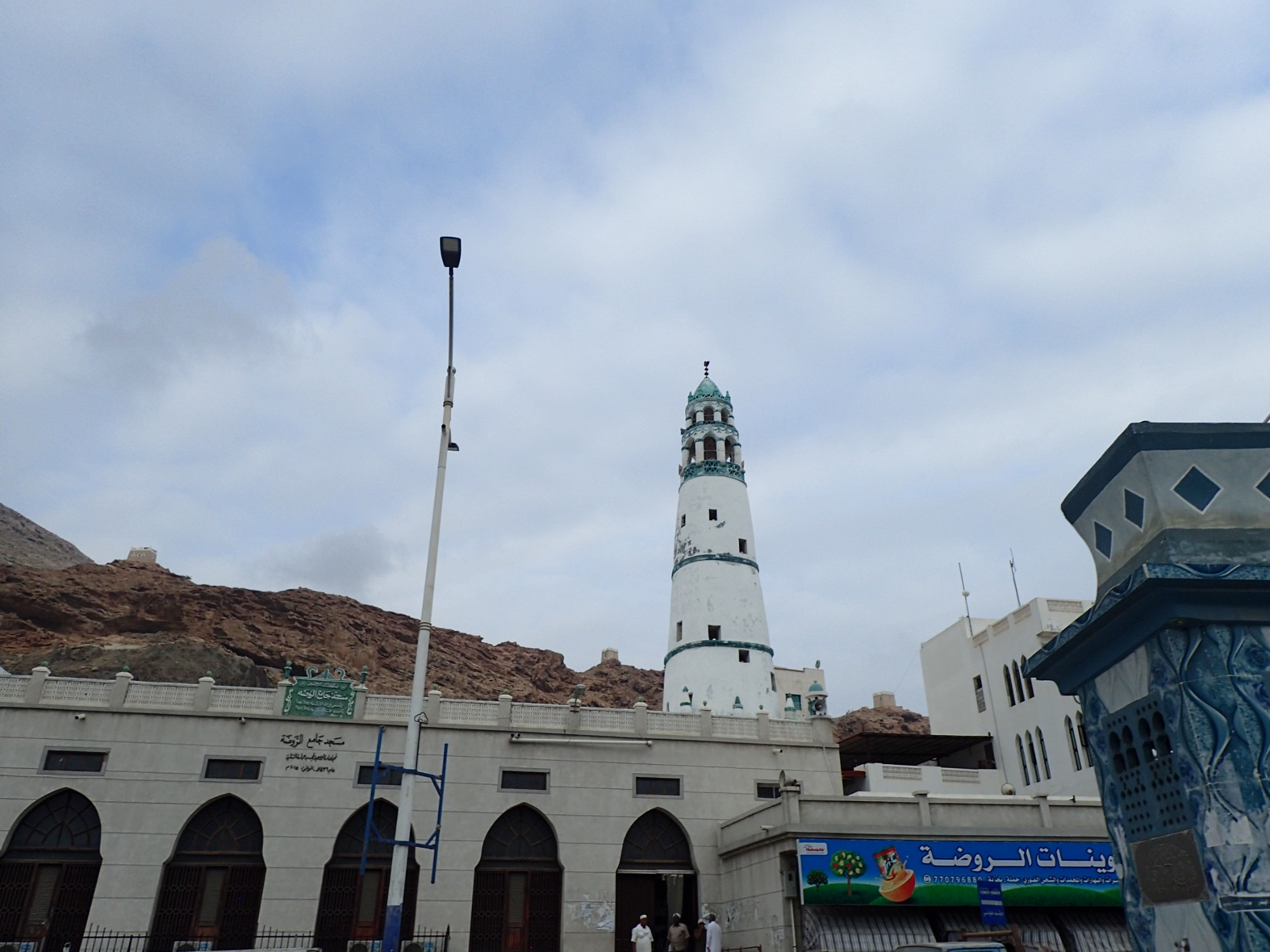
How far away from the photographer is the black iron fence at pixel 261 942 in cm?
2291

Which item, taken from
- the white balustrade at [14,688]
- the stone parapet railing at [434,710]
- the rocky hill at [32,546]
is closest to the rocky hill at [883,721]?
the stone parapet railing at [434,710]

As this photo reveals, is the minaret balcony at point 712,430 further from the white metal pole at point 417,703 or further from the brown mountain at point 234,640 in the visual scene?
the brown mountain at point 234,640

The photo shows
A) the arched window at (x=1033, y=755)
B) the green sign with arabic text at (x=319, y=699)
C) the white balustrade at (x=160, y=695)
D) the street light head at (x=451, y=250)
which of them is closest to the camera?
the street light head at (x=451, y=250)

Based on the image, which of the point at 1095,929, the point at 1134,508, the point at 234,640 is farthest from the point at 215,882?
the point at 234,640

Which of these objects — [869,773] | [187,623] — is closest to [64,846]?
[869,773]

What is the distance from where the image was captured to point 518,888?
25641 mm

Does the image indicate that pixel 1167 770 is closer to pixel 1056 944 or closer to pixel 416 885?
pixel 1056 944

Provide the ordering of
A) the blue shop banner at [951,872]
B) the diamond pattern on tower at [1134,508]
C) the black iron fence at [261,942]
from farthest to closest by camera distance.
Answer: the black iron fence at [261,942] → the blue shop banner at [951,872] → the diamond pattern on tower at [1134,508]

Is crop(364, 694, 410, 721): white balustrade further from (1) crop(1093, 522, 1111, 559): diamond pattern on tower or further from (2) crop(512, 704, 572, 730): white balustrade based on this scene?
(1) crop(1093, 522, 1111, 559): diamond pattern on tower

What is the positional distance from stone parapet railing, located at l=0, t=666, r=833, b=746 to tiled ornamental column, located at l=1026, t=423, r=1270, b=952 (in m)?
22.4

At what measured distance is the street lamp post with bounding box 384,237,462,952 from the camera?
14016 mm

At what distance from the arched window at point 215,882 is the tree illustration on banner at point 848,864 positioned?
15.1 meters

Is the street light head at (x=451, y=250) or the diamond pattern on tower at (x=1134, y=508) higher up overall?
the street light head at (x=451, y=250)

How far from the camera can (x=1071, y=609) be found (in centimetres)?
3394
